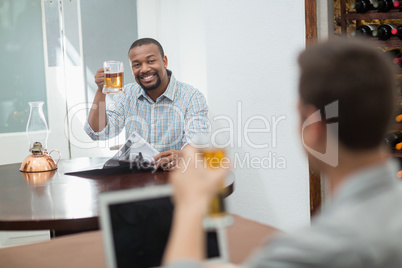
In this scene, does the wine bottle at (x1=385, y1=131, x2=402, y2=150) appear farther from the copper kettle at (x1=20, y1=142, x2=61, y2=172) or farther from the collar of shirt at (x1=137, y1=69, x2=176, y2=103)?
the copper kettle at (x1=20, y1=142, x2=61, y2=172)

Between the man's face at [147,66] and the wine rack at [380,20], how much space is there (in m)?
1.13

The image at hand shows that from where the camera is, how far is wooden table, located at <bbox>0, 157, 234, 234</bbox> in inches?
68.0

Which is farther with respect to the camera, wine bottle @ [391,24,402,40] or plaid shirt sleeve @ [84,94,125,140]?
plaid shirt sleeve @ [84,94,125,140]

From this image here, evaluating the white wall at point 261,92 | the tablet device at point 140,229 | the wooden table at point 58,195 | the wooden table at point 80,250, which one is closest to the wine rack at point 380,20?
the white wall at point 261,92

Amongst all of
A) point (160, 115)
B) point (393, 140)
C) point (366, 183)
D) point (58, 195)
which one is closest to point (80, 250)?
Answer: point (58, 195)

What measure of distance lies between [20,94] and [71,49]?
22.3 inches

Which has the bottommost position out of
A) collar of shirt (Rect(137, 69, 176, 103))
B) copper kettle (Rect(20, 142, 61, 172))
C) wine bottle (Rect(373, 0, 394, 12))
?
copper kettle (Rect(20, 142, 61, 172))

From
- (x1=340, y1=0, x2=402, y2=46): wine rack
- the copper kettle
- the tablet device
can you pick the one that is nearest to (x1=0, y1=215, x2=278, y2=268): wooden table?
the tablet device

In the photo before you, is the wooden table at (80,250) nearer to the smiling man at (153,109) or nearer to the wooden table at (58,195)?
the wooden table at (58,195)

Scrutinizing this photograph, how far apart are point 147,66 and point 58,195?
4.26 ft

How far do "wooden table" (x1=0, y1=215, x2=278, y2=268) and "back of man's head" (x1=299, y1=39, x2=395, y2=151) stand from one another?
58cm

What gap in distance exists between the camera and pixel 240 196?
343 cm

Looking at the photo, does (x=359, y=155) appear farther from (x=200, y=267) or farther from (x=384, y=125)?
(x=200, y=267)

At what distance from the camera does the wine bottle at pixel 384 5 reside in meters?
2.75
